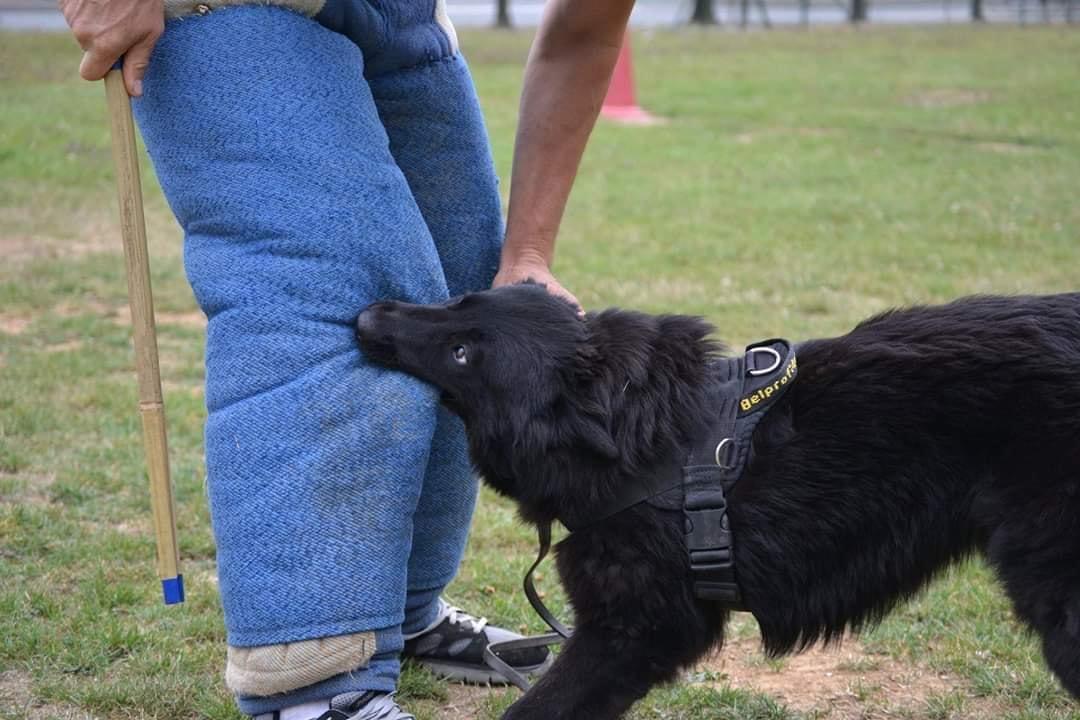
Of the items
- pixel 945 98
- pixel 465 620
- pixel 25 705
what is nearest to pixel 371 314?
pixel 465 620

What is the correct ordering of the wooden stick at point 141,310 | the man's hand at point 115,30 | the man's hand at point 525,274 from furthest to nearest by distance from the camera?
1. the man's hand at point 525,274
2. the wooden stick at point 141,310
3. the man's hand at point 115,30

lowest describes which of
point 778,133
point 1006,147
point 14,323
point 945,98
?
point 945,98

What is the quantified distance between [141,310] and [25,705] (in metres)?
1.15

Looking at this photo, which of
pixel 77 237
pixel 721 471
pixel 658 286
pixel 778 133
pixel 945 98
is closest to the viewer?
pixel 721 471

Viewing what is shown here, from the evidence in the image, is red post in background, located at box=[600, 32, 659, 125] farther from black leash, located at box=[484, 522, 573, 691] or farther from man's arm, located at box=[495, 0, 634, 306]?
black leash, located at box=[484, 522, 573, 691]

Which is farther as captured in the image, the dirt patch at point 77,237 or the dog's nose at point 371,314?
the dirt patch at point 77,237

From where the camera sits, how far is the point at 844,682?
3453 millimetres

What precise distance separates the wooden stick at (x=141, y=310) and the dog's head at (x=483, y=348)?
1.45 ft

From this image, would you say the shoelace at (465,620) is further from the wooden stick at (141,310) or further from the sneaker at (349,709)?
the wooden stick at (141,310)

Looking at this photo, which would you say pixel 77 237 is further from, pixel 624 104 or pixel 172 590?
pixel 624 104

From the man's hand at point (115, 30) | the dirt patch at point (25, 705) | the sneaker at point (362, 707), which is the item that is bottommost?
the dirt patch at point (25, 705)

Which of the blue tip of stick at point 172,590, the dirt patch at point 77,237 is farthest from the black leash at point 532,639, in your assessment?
the dirt patch at point 77,237

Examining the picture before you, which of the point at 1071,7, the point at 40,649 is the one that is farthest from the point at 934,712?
the point at 1071,7

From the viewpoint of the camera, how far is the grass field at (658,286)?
133 inches
